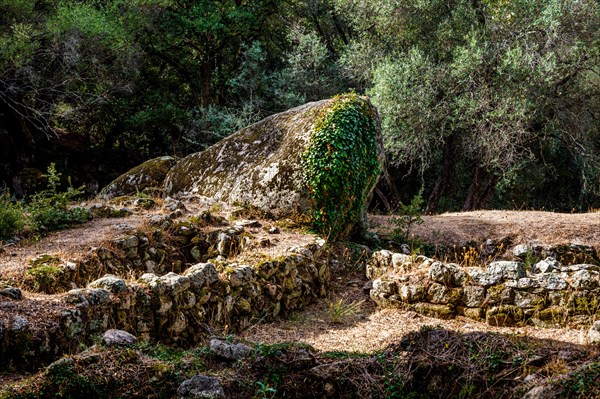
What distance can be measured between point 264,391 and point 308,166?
266 inches

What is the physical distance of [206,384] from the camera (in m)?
4.95

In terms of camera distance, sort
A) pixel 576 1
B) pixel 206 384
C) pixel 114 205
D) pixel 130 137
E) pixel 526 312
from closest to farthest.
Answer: pixel 206 384
pixel 526 312
pixel 114 205
pixel 576 1
pixel 130 137

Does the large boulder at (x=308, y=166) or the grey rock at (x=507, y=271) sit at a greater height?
the large boulder at (x=308, y=166)

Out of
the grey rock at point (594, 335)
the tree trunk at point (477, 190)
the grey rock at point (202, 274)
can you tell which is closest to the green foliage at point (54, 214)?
the grey rock at point (202, 274)

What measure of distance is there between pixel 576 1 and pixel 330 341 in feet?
45.8

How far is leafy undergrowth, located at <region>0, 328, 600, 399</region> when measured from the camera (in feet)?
16.3

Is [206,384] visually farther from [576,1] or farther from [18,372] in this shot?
[576,1]

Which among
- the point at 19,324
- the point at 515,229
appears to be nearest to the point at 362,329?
the point at 19,324

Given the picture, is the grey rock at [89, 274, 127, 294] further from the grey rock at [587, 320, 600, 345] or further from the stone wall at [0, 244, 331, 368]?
the grey rock at [587, 320, 600, 345]

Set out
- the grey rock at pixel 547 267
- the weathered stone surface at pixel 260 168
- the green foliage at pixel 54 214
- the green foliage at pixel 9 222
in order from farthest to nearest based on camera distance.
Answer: the weathered stone surface at pixel 260 168 < the green foliage at pixel 54 214 < the green foliage at pixel 9 222 < the grey rock at pixel 547 267

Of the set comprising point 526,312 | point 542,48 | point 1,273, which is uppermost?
point 542,48

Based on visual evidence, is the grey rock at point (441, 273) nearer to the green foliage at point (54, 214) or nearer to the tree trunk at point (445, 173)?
the green foliage at point (54, 214)

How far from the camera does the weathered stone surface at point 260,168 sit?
Result: 38.2ft

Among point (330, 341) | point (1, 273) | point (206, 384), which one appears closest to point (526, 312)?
point (330, 341)
